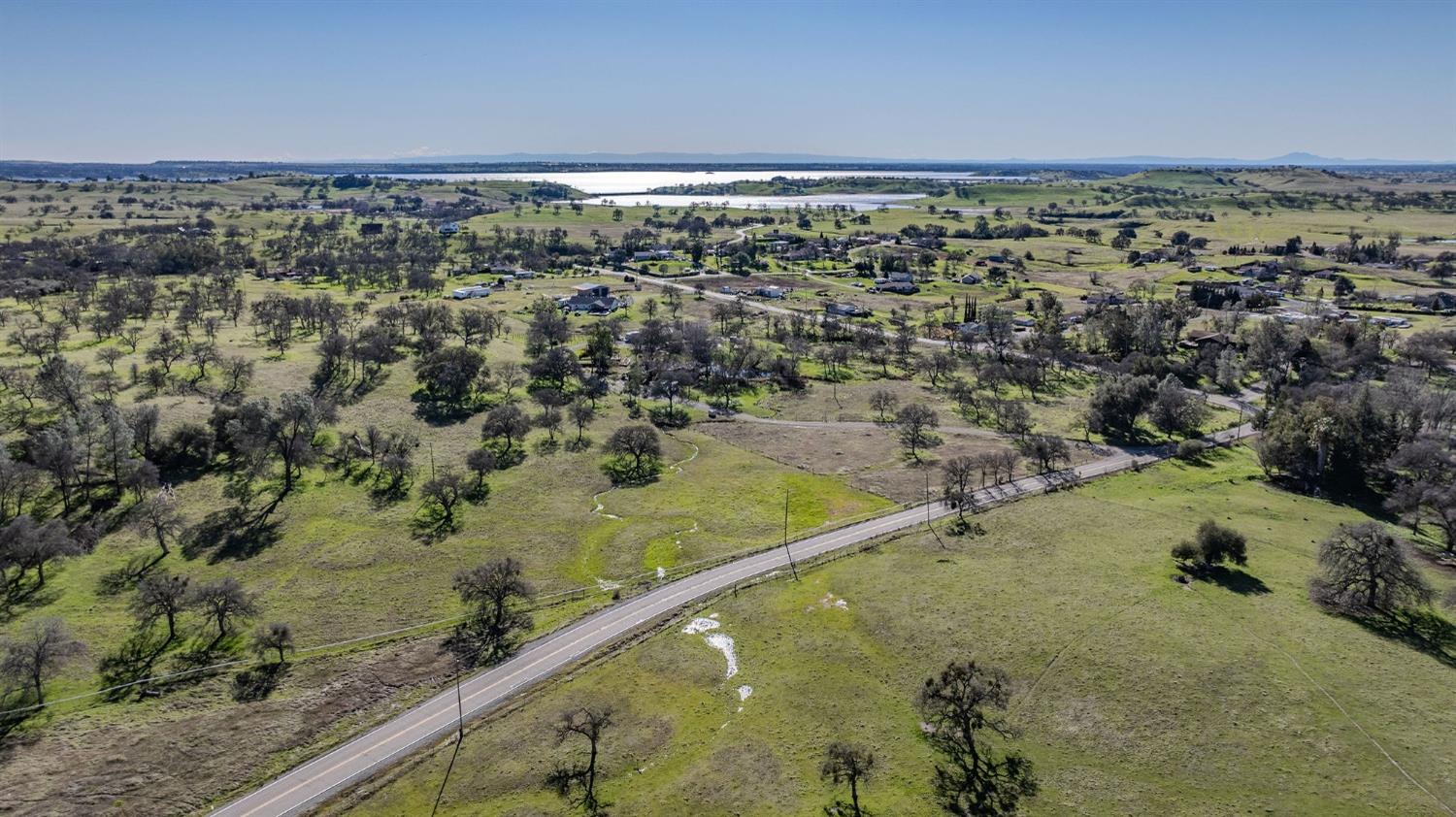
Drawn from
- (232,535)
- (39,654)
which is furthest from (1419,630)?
(232,535)

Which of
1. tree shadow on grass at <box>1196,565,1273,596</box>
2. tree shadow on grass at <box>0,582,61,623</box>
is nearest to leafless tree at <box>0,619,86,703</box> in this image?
tree shadow on grass at <box>0,582,61,623</box>

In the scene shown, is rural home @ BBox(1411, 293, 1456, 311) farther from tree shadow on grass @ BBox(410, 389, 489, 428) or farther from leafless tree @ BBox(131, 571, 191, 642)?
leafless tree @ BBox(131, 571, 191, 642)

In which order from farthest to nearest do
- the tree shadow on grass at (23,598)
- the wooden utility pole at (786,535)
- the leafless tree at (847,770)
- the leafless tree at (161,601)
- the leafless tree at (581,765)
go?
1. the wooden utility pole at (786,535)
2. the tree shadow on grass at (23,598)
3. the leafless tree at (161,601)
4. the leafless tree at (581,765)
5. the leafless tree at (847,770)

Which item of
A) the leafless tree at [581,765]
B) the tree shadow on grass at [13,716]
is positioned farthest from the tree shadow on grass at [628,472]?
the tree shadow on grass at [13,716]

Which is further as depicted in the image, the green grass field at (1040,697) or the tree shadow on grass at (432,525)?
the tree shadow on grass at (432,525)

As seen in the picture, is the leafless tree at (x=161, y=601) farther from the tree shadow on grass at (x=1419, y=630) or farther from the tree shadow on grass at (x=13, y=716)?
the tree shadow on grass at (x=1419, y=630)

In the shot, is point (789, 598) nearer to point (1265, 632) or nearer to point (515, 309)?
point (1265, 632)
